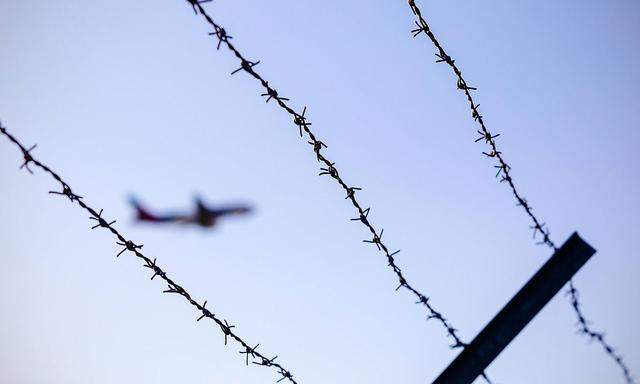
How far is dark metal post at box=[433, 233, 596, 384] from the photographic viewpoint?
2.33 metres

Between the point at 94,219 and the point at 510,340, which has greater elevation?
the point at 94,219

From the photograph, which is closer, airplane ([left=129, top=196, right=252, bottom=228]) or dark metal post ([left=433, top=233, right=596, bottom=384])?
dark metal post ([left=433, top=233, right=596, bottom=384])

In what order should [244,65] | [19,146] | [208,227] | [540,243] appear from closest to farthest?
1. [19,146]
2. [244,65]
3. [540,243]
4. [208,227]

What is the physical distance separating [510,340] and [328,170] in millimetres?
1509

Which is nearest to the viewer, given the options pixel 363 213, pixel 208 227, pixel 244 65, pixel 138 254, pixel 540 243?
pixel 244 65

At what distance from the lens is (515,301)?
7.80 ft

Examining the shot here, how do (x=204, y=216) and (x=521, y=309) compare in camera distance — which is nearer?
(x=521, y=309)

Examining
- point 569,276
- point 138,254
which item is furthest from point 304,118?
point 569,276

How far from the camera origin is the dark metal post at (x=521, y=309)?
2.33m

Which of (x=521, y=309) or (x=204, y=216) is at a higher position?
(x=204, y=216)

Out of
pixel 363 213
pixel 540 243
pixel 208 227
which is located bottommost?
pixel 540 243

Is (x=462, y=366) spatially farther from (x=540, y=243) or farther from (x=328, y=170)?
(x=328, y=170)

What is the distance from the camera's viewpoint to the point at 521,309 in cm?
236

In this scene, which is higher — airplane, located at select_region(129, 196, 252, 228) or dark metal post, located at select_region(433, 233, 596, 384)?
airplane, located at select_region(129, 196, 252, 228)
